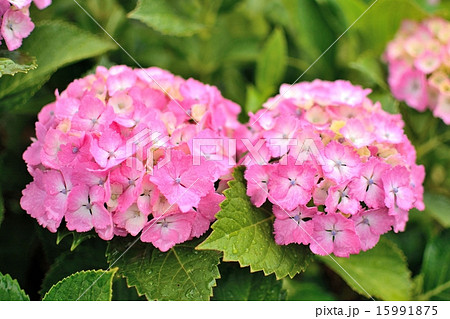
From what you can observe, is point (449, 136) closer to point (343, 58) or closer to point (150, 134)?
point (343, 58)

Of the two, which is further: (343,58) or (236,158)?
(343,58)

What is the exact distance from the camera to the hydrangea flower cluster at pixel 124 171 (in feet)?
3.55

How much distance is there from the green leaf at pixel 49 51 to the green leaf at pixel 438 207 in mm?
1062

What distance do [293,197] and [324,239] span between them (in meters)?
0.11

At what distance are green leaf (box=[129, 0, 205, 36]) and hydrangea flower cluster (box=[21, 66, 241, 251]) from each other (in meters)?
0.30

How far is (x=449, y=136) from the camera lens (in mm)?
1788

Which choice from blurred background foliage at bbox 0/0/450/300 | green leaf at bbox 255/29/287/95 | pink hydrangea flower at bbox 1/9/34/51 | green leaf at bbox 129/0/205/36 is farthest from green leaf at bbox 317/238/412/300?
pink hydrangea flower at bbox 1/9/34/51

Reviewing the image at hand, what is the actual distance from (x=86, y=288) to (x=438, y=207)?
112 cm

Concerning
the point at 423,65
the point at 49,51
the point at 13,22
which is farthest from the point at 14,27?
the point at 423,65

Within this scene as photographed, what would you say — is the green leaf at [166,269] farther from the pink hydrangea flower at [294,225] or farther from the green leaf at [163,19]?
the green leaf at [163,19]

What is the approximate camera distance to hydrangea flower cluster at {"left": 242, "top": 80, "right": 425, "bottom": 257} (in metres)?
1.12
